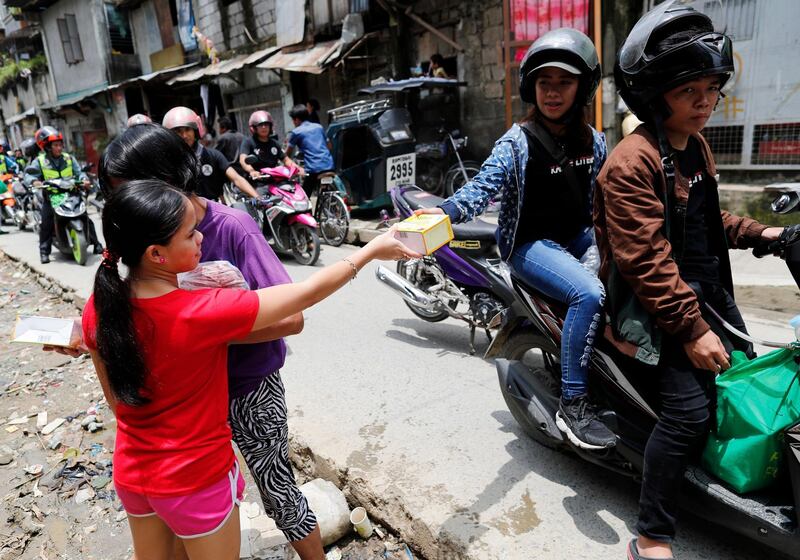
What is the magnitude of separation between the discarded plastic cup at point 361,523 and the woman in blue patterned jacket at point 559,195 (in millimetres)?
954

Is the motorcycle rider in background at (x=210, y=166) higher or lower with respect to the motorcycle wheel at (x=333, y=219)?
higher

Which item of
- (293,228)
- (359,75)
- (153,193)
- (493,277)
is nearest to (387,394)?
(493,277)

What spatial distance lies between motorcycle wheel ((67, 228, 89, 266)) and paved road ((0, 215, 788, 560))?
5.09 m

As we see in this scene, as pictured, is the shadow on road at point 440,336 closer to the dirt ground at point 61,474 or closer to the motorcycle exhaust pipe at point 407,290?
the motorcycle exhaust pipe at point 407,290

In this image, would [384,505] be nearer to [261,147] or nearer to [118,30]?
[261,147]

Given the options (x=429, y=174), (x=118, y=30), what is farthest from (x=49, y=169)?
(x=118, y=30)

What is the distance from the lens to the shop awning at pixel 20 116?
2642 cm

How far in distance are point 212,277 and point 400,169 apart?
7116 mm

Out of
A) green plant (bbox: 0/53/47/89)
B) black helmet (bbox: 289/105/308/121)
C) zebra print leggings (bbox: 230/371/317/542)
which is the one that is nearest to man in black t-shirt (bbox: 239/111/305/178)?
black helmet (bbox: 289/105/308/121)

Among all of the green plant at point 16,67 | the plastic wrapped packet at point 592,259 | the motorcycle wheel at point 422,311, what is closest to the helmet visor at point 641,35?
the plastic wrapped packet at point 592,259

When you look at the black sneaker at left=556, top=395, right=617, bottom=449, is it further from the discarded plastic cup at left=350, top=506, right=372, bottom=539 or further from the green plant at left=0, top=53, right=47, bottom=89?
the green plant at left=0, top=53, right=47, bottom=89

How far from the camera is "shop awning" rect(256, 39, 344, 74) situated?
37.4 ft

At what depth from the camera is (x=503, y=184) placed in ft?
8.00

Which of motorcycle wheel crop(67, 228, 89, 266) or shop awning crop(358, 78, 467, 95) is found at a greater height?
shop awning crop(358, 78, 467, 95)
